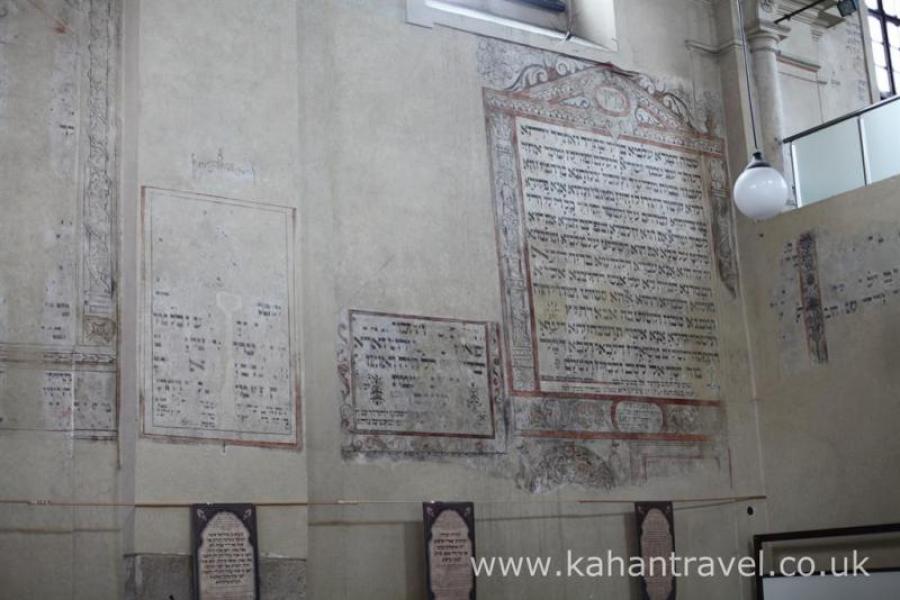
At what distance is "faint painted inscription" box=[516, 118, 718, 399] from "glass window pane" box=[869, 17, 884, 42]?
3225 millimetres

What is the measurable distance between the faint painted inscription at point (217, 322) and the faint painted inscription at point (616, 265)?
2286 mm

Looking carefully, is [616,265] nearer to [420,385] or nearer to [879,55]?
[420,385]

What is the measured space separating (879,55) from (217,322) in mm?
7919

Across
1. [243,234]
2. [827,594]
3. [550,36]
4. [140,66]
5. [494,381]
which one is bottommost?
[827,594]

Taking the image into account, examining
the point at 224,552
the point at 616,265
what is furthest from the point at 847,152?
the point at 224,552

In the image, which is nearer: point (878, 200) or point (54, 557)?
point (54, 557)

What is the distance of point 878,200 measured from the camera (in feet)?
34.1

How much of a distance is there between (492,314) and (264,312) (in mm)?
1967

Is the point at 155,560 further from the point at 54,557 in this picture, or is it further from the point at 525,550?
the point at 525,550

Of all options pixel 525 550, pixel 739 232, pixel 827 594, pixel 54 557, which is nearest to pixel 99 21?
pixel 54 557

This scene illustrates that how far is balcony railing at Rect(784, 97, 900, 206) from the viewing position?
1048 centimetres

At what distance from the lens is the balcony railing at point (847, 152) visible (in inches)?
413

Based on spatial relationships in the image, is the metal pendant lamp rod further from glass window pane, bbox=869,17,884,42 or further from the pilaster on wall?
glass window pane, bbox=869,17,884,42

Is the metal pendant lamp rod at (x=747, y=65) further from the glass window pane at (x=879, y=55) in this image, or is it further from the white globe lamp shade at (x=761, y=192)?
the white globe lamp shade at (x=761, y=192)
